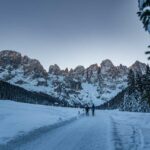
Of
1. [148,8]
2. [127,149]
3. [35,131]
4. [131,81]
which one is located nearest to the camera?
[127,149]

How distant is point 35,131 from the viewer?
48.0 ft

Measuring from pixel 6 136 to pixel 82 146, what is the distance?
2.96m

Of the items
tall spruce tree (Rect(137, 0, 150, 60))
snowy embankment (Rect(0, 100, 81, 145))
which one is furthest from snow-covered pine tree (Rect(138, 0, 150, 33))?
snowy embankment (Rect(0, 100, 81, 145))

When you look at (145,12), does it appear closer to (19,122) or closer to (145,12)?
(145,12)

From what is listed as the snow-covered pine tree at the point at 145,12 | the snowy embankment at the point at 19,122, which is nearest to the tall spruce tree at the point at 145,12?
the snow-covered pine tree at the point at 145,12

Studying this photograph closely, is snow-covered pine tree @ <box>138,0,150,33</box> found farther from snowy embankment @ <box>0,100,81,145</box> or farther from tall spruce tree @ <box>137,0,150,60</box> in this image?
snowy embankment @ <box>0,100,81,145</box>

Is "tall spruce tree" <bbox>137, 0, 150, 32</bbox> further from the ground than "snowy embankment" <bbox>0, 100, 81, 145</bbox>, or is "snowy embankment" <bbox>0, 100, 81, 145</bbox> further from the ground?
"tall spruce tree" <bbox>137, 0, 150, 32</bbox>

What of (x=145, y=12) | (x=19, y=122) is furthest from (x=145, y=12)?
(x=19, y=122)

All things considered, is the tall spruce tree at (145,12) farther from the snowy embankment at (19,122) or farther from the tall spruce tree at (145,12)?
the snowy embankment at (19,122)

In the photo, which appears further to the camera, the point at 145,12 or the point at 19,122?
the point at 19,122

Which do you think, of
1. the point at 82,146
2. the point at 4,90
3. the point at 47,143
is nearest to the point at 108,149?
the point at 82,146

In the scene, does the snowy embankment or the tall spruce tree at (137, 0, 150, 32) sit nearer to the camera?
the tall spruce tree at (137, 0, 150, 32)

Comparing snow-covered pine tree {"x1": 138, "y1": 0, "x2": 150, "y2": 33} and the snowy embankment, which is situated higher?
snow-covered pine tree {"x1": 138, "y1": 0, "x2": 150, "y2": 33}

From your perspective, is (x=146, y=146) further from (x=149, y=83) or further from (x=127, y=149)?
(x=149, y=83)
